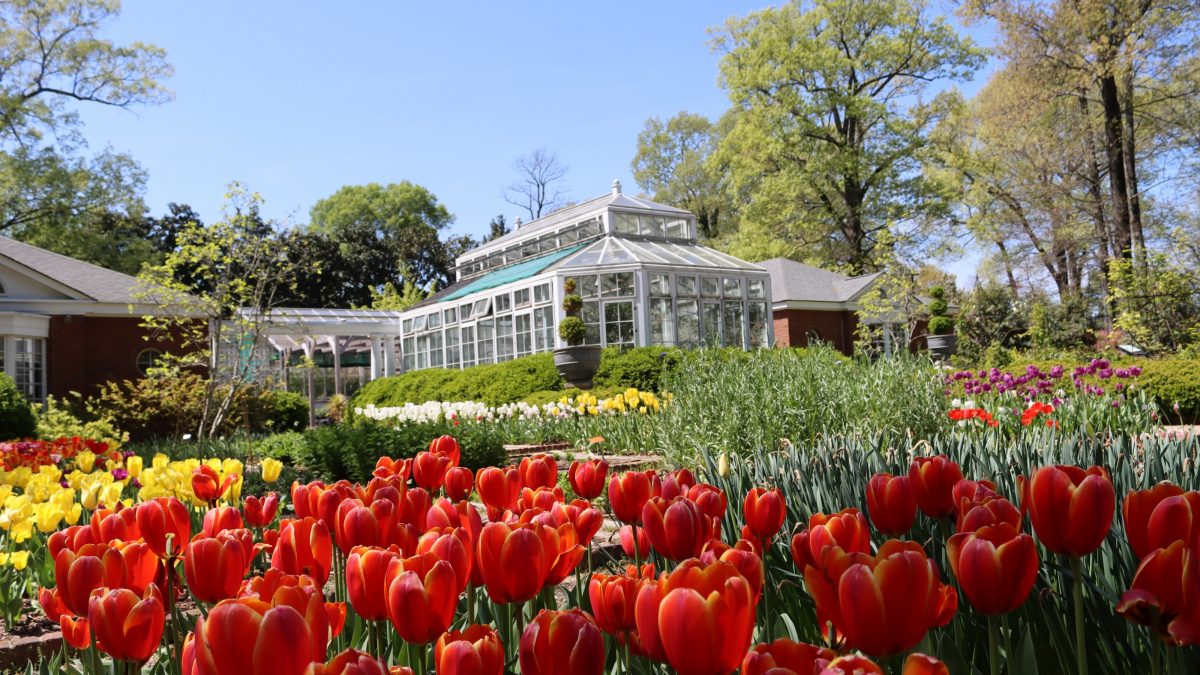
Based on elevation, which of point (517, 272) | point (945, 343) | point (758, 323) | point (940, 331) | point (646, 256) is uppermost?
point (517, 272)

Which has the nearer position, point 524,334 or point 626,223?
point 524,334

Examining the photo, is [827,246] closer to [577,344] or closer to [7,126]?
[577,344]

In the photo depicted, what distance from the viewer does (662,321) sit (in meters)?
19.6

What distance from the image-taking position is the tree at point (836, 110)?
27.1 metres

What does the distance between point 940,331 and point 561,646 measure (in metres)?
21.1

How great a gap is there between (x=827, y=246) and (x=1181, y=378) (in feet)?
66.4

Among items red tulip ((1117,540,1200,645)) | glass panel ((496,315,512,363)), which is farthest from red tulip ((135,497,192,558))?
A: glass panel ((496,315,512,363))

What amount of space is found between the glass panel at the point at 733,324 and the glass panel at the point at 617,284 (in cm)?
278

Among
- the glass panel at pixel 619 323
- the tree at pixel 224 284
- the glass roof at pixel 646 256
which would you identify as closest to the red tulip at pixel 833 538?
the tree at pixel 224 284

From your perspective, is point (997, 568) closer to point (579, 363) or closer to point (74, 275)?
point (579, 363)

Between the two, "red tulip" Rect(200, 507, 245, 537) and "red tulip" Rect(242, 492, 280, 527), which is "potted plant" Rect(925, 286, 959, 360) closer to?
"red tulip" Rect(242, 492, 280, 527)

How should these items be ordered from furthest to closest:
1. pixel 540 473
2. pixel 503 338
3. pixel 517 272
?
pixel 517 272 < pixel 503 338 < pixel 540 473

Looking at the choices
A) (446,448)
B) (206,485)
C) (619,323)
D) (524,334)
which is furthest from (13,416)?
(446,448)

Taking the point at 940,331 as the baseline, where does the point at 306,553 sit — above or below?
below
